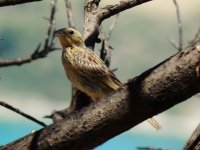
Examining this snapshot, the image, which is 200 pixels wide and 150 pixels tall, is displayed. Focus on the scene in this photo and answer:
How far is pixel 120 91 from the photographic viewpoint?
2898mm

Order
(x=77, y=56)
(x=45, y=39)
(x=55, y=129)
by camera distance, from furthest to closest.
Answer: (x=77, y=56) < (x=45, y=39) < (x=55, y=129)

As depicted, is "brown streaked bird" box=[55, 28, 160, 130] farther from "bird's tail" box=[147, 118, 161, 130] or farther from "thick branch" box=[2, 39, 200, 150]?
"thick branch" box=[2, 39, 200, 150]

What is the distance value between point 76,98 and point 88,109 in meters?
2.77

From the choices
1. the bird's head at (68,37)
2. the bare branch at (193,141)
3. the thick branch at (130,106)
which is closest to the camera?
the thick branch at (130,106)

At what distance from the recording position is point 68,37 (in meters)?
7.70

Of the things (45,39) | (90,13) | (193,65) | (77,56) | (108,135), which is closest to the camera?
(193,65)

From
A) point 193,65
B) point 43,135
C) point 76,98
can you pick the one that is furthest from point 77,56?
point 193,65

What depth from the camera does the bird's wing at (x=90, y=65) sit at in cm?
646

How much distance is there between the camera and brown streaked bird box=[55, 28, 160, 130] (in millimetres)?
6285

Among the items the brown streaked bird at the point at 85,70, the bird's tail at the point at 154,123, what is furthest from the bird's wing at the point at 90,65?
the bird's tail at the point at 154,123

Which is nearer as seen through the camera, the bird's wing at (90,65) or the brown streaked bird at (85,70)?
the brown streaked bird at (85,70)

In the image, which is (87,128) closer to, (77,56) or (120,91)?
(120,91)

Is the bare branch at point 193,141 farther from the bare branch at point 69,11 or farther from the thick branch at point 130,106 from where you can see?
the bare branch at point 69,11

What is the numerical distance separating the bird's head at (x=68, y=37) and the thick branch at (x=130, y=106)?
4.33m
